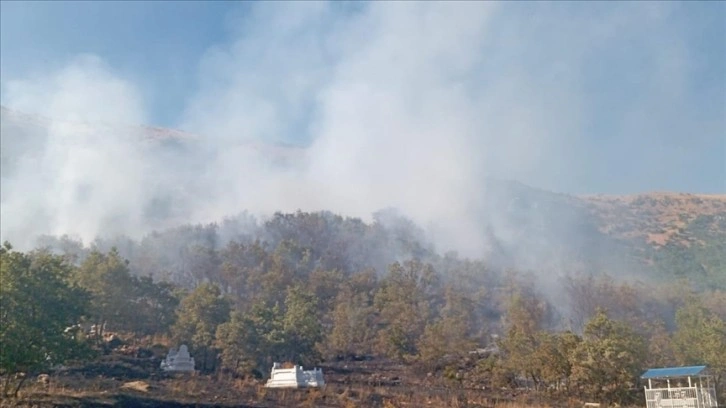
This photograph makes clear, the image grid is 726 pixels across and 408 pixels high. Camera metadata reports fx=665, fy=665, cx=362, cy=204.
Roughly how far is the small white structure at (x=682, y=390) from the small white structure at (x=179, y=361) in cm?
2368

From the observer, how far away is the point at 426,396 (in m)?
30.9

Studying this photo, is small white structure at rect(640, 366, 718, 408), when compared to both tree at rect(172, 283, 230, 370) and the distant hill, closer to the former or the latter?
tree at rect(172, 283, 230, 370)

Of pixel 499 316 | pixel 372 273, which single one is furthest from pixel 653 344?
pixel 372 273

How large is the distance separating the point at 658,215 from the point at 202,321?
97.8m

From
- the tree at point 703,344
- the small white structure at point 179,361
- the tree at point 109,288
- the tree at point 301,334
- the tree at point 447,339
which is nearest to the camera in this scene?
the tree at point 703,344

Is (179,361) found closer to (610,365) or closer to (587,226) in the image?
(610,365)

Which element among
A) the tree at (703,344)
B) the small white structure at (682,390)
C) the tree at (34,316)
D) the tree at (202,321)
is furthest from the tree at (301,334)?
the tree at (703,344)

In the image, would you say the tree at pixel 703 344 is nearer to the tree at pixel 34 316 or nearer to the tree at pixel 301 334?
the tree at pixel 301 334

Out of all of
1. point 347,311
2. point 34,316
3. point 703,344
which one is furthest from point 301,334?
point 703,344

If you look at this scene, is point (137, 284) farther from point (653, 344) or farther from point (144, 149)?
point (144, 149)

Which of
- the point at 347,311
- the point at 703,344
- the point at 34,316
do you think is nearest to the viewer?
the point at 34,316

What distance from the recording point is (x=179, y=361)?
3756cm

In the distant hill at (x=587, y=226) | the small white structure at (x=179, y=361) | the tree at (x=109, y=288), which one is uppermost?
the distant hill at (x=587, y=226)

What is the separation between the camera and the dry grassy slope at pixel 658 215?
101 meters
